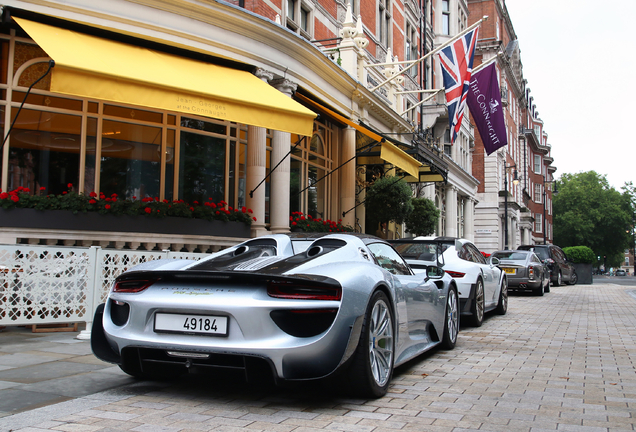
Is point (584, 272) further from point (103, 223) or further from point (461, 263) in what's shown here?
point (103, 223)

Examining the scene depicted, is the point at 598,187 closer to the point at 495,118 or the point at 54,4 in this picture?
the point at 495,118

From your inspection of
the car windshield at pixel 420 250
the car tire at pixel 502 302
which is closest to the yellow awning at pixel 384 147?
the car tire at pixel 502 302

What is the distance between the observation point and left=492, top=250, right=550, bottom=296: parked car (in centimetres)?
1734

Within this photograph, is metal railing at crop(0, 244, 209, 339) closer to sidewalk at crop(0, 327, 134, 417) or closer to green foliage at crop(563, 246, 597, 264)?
sidewalk at crop(0, 327, 134, 417)

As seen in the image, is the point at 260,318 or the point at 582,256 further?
the point at 582,256

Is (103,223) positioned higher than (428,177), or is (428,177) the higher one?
(428,177)

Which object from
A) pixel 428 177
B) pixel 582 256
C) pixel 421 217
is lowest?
pixel 582 256

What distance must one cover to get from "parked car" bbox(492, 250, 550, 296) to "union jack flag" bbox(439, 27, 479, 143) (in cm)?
488

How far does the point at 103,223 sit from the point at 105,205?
0.32 meters

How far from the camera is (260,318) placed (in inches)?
146

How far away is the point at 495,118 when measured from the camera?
21750 millimetres

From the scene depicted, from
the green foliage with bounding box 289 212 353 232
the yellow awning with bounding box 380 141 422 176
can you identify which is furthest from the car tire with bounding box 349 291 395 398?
the green foliage with bounding box 289 212 353 232

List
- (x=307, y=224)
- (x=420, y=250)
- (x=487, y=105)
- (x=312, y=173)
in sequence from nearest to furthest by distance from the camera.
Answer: (x=420, y=250) < (x=307, y=224) < (x=312, y=173) < (x=487, y=105)

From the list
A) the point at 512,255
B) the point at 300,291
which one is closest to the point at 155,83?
the point at 300,291
